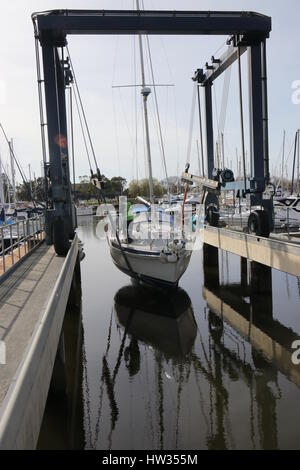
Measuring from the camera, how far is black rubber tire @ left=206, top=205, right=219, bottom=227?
18.0 m

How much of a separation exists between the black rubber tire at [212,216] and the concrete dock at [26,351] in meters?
10.1

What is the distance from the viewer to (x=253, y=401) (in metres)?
7.17

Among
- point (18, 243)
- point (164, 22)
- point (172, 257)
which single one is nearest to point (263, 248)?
point (172, 257)

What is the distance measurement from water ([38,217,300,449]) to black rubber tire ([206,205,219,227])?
379 cm

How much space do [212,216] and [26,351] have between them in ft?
47.9

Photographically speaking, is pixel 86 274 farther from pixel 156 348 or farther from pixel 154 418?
pixel 154 418

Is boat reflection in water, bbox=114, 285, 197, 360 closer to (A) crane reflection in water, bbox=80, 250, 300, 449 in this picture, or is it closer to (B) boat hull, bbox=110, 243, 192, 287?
(A) crane reflection in water, bbox=80, 250, 300, 449

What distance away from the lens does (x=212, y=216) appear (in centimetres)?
1808

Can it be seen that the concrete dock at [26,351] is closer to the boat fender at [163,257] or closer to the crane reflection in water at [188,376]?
the crane reflection in water at [188,376]

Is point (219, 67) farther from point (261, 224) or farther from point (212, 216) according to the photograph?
point (261, 224)

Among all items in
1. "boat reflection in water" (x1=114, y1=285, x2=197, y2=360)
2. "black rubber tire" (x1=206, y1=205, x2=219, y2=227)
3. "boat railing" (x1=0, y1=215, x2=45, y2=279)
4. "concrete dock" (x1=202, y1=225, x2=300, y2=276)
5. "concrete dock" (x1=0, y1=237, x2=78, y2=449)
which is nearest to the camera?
"concrete dock" (x1=0, y1=237, x2=78, y2=449)

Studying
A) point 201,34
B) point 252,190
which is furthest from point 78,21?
point 252,190

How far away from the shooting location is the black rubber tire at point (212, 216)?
1798cm

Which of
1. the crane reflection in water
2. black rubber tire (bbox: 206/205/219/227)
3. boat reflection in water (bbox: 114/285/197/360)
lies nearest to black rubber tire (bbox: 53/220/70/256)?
the crane reflection in water
